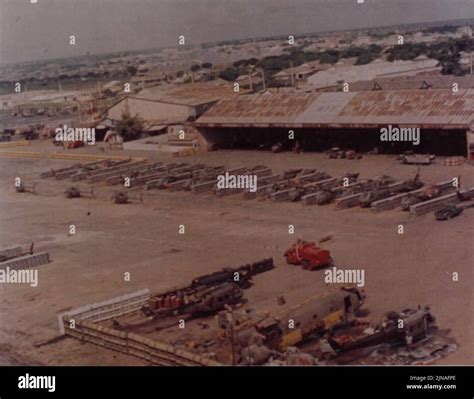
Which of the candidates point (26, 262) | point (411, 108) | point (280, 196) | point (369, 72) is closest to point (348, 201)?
point (280, 196)

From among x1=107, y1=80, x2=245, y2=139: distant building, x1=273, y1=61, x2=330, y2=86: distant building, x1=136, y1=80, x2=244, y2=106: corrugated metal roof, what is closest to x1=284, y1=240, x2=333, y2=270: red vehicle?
x1=107, y1=80, x2=245, y2=139: distant building

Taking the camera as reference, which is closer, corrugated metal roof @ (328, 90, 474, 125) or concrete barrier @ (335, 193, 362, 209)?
concrete barrier @ (335, 193, 362, 209)

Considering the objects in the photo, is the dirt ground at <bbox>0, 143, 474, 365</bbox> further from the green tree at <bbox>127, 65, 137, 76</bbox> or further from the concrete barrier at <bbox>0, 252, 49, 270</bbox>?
the green tree at <bbox>127, 65, 137, 76</bbox>

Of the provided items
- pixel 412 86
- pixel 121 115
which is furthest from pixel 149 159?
pixel 412 86

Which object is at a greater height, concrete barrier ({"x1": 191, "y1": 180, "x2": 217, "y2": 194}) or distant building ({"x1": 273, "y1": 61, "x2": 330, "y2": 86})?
distant building ({"x1": 273, "y1": 61, "x2": 330, "y2": 86})

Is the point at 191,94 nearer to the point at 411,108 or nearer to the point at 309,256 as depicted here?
the point at 411,108

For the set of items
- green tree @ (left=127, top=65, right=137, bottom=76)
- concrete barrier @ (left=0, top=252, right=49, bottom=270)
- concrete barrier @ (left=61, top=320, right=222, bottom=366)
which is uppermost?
green tree @ (left=127, top=65, right=137, bottom=76)

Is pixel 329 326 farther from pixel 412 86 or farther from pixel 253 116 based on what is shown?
pixel 412 86
